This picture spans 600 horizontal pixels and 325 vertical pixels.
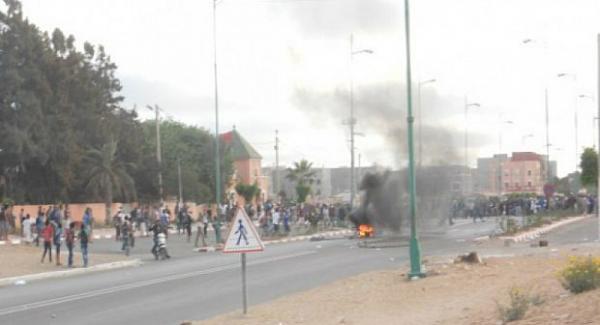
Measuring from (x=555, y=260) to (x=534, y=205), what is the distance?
42.1 m

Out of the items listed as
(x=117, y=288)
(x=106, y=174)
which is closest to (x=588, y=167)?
(x=106, y=174)

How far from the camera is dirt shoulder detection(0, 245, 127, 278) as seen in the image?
88.9ft

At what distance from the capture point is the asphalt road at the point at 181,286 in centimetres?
1603

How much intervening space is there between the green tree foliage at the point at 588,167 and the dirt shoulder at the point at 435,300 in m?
50.6

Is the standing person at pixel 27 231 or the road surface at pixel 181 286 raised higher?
the standing person at pixel 27 231

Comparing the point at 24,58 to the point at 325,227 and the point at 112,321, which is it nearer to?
the point at 325,227

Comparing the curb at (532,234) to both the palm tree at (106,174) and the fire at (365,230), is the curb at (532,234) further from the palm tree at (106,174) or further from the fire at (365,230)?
the palm tree at (106,174)

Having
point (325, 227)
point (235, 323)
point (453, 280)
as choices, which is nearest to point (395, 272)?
point (453, 280)

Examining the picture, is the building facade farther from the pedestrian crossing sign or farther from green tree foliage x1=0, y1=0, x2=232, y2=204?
the pedestrian crossing sign

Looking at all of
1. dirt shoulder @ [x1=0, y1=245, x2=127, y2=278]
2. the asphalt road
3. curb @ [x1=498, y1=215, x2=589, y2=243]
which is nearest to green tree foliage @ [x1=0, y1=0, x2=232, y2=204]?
dirt shoulder @ [x1=0, y1=245, x2=127, y2=278]

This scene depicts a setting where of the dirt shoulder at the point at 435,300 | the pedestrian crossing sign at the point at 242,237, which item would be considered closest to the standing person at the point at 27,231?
the dirt shoulder at the point at 435,300

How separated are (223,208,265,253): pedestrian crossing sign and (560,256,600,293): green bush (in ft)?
15.2

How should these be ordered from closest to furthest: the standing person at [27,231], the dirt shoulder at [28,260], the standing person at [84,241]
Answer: the dirt shoulder at [28,260]
the standing person at [84,241]
the standing person at [27,231]

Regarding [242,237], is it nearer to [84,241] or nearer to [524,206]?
[84,241]
